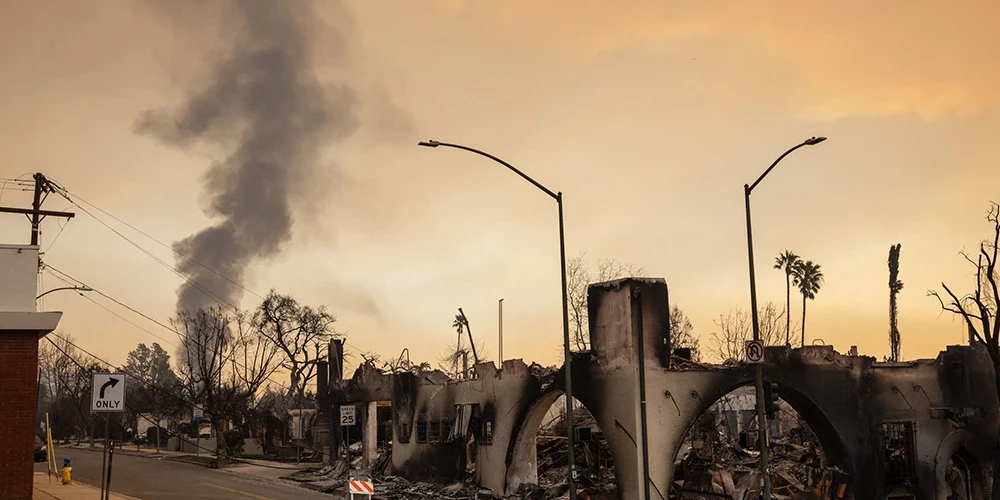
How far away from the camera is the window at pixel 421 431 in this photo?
3666 centimetres

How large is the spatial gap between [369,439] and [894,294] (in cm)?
5469

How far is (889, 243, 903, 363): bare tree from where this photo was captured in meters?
77.2

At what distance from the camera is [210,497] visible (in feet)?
101

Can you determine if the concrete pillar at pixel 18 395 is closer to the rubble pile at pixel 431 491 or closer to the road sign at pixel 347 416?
the road sign at pixel 347 416

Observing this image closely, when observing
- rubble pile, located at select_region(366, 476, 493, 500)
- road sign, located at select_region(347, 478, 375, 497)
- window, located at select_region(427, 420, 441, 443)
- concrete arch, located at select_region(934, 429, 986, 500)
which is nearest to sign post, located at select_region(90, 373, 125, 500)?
road sign, located at select_region(347, 478, 375, 497)

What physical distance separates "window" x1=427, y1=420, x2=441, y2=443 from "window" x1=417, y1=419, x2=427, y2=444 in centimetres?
55

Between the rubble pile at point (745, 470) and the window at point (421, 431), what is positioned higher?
the window at point (421, 431)

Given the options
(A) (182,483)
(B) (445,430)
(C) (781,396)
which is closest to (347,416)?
(B) (445,430)

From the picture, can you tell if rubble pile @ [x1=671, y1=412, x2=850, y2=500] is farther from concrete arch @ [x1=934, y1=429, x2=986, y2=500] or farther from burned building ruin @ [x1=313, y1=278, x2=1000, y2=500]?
concrete arch @ [x1=934, y1=429, x2=986, y2=500]

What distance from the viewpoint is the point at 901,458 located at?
28672 millimetres

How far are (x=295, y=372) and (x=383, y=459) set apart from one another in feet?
120

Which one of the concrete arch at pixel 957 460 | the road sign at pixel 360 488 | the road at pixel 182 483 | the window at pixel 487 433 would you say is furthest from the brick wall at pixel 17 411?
the concrete arch at pixel 957 460

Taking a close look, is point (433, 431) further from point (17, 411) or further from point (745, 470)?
point (17, 411)

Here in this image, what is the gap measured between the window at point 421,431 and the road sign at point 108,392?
18.0 m
